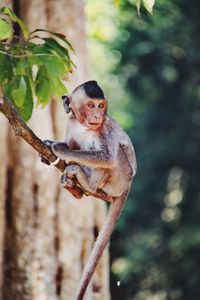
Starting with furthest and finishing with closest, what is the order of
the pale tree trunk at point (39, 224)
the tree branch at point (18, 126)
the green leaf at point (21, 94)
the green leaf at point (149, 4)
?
1. the pale tree trunk at point (39, 224)
2. the green leaf at point (21, 94)
3. the green leaf at point (149, 4)
4. the tree branch at point (18, 126)

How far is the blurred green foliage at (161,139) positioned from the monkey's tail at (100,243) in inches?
540

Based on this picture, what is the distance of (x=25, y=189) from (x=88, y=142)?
3562 mm

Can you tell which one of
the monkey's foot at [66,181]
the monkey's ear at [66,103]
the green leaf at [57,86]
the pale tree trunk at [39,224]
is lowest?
the monkey's foot at [66,181]

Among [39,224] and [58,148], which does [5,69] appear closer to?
[58,148]

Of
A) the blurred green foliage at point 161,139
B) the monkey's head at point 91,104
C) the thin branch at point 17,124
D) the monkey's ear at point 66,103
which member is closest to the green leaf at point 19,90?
the monkey's ear at point 66,103

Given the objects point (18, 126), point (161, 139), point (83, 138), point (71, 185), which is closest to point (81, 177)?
point (71, 185)

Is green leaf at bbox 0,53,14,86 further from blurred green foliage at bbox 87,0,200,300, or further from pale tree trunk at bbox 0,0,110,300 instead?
blurred green foliage at bbox 87,0,200,300

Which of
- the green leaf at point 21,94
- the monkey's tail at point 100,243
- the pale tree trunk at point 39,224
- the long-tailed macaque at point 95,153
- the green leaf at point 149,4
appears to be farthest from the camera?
the pale tree trunk at point 39,224

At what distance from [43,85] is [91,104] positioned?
47 cm

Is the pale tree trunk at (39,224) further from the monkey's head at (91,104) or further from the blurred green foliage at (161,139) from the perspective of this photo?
the blurred green foliage at (161,139)

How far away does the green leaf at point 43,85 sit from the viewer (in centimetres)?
487

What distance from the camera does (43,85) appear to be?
192 inches

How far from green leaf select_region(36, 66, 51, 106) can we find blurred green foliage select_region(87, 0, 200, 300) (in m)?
13.7

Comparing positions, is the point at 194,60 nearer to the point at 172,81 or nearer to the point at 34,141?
the point at 172,81
